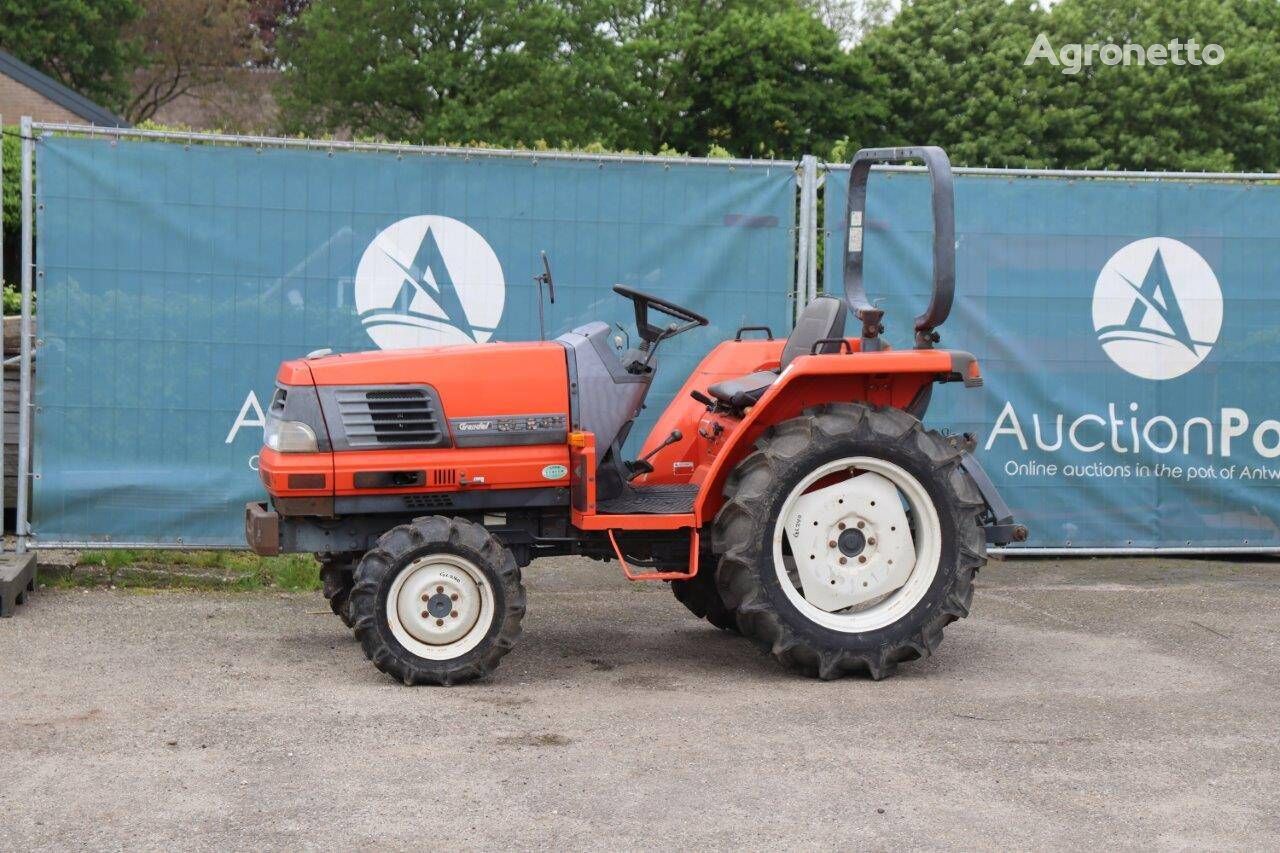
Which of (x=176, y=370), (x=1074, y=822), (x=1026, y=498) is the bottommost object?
(x=1074, y=822)

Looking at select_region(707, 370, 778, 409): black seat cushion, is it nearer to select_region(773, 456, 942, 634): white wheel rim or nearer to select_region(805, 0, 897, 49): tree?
select_region(773, 456, 942, 634): white wheel rim

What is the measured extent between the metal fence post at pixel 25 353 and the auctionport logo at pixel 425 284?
1.75 meters

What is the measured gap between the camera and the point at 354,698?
6578 mm

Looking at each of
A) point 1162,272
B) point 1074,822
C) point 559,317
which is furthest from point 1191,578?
point 1074,822

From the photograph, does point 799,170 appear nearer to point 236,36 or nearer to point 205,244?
point 205,244

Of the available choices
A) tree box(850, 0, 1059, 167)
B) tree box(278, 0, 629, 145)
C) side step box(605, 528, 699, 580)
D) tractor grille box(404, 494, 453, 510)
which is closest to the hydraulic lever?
side step box(605, 528, 699, 580)

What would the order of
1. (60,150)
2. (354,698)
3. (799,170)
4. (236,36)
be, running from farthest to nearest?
1. (236,36)
2. (799,170)
3. (60,150)
4. (354,698)

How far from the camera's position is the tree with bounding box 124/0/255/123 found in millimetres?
48594

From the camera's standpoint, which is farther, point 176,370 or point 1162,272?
point 1162,272

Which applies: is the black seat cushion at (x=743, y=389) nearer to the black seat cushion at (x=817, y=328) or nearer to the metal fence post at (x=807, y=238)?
the black seat cushion at (x=817, y=328)

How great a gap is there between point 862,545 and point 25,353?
15.4 feet

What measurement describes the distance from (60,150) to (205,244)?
2.95 ft

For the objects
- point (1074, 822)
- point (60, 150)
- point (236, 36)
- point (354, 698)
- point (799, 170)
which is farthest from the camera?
point (236, 36)

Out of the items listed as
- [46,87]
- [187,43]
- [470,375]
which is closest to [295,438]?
[470,375]
